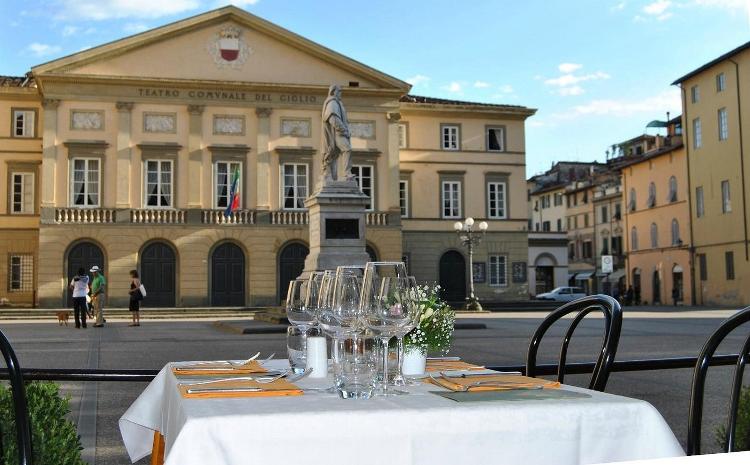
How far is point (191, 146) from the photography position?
1480 inches

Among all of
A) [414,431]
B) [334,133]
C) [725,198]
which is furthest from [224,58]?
[414,431]

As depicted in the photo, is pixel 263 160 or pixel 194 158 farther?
pixel 263 160

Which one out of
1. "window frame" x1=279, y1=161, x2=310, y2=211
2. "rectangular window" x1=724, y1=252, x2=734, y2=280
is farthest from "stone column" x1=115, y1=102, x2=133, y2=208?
"rectangular window" x1=724, y1=252, x2=734, y2=280

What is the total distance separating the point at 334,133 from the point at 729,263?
103ft

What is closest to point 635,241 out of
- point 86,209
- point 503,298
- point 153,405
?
point 503,298

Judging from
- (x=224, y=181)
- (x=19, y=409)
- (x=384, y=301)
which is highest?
(x=224, y=181)

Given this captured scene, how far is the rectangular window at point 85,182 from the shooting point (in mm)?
36562

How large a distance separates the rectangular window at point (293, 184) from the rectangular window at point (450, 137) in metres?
8.47

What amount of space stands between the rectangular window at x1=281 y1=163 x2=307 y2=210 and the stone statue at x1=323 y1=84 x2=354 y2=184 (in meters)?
17.7

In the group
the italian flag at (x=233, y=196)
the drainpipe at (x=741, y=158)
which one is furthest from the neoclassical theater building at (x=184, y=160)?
the drainpipe at (x=741, y=158)

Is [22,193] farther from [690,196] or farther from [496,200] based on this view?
[690,196]

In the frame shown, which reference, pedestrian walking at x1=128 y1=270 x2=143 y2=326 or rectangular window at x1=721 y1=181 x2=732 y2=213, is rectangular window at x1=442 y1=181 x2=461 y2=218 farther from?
pedestrian walking at x1=128 y1=270 x2=143 y2=326

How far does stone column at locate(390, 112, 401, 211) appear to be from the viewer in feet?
132

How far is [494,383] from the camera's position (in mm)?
2963
